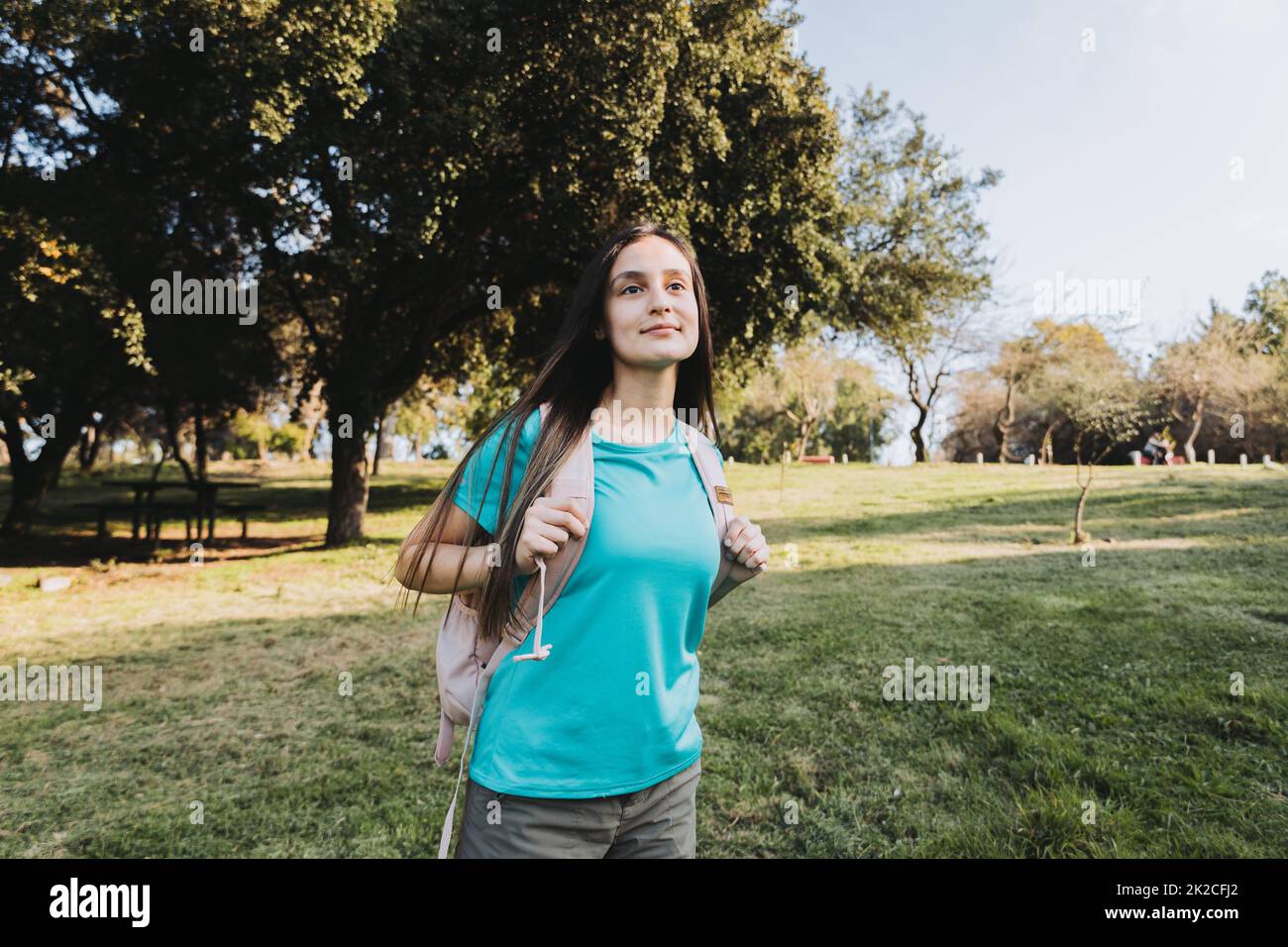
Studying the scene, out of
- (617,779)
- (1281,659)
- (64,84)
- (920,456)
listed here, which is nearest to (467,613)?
(617,779)

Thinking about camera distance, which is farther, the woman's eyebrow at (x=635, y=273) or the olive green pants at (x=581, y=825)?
the woman's eyebrow at (x=635, y=273)

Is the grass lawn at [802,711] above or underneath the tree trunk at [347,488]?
underneath

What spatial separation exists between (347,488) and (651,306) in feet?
44.9

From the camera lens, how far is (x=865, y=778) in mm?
4668

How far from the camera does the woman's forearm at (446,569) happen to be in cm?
173

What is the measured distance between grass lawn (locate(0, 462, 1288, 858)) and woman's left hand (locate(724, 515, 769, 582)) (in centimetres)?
261

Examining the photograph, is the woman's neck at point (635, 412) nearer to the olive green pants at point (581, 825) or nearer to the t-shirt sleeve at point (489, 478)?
the t-shirt sleeve at point (489, 478)

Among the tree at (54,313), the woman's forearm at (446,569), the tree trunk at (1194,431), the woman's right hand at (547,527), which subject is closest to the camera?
the woman's right hand at (547,527)

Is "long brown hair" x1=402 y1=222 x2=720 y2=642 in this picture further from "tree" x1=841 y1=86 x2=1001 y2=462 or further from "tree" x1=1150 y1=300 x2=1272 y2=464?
"tree" x1=1150 y1=300 x2=1272 y2=464

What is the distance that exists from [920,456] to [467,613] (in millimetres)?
38978

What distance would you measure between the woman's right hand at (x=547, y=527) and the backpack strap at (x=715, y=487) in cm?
46

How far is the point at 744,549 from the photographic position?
195cm

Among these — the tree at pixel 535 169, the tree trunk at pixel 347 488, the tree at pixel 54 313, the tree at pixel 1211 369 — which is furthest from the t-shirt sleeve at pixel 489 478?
the tree at pixel 1211 369

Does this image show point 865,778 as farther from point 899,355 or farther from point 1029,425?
point 1029,425
